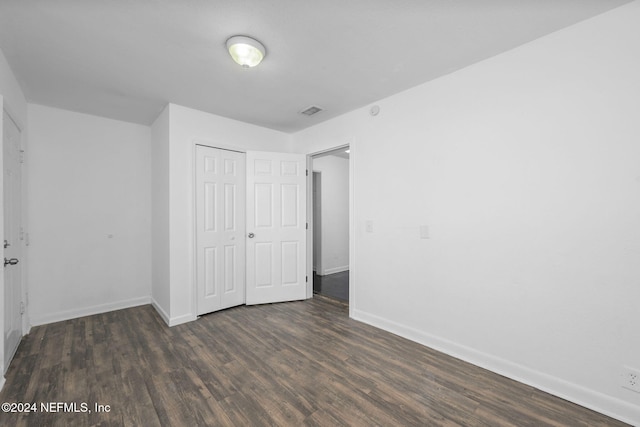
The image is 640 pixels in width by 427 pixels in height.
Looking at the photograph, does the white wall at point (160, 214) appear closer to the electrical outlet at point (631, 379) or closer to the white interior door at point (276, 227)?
the white interior door at point (276, 227)

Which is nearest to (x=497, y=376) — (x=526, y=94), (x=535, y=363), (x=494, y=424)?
(x=535, y=363)

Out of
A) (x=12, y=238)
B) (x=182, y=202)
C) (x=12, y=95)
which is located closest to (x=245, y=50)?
(x=182, y=202)

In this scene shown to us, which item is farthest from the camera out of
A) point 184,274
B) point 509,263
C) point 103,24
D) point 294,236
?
point 294,236

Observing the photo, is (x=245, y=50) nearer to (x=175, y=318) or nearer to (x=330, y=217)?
(x=175, y=318)

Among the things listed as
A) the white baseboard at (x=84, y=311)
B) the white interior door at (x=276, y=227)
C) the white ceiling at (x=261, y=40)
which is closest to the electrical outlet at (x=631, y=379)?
the white ceiling at (x=261, y=40)

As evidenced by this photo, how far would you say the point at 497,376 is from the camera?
6.85 feet

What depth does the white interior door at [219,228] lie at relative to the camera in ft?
10.9

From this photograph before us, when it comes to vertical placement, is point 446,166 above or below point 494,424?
above

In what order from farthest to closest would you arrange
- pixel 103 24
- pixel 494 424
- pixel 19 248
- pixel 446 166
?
pixel 19 248 → pixel 446 166 → pixel 103 24 → pixel 494 424

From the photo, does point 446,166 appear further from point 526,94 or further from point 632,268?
point 632,268

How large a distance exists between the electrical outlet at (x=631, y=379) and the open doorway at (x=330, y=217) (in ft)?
12.5

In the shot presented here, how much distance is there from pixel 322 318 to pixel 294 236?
1.23m

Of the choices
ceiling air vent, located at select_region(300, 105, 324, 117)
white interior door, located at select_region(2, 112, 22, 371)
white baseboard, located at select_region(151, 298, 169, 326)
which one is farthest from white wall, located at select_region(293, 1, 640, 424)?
white interior door, located at select_region(2, 112, 22, 371)

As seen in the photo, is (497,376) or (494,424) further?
(497,376)
